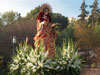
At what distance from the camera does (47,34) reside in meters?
7.54

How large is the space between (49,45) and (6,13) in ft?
101

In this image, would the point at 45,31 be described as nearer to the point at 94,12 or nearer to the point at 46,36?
the point at 46,36

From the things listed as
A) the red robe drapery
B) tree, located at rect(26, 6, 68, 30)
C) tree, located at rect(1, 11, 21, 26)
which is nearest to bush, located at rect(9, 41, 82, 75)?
the red robe drapery

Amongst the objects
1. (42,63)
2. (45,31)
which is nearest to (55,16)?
(45,31)

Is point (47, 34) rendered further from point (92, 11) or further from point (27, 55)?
point (92, 11)

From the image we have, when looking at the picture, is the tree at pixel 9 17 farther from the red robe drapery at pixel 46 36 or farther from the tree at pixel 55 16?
the red robe drapery at pixel 46 36

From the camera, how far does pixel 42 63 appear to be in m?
6.05

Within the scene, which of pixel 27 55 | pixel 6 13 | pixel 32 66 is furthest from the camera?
pixel 6 13

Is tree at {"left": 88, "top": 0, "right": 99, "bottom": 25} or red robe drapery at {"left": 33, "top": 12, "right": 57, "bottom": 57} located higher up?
tree at {"left": 88, "top": 0, "right": 99, "bottom": 25}

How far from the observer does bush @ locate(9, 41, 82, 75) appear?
6.15 metres

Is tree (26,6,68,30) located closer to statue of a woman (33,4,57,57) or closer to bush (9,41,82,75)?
statue of a woman (33,4,57,57)

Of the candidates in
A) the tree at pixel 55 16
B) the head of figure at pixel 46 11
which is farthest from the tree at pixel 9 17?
the head of figure at pixel 46 11

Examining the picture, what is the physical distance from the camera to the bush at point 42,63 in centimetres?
615

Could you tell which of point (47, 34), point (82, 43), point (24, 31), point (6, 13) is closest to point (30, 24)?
point (24, 31)
